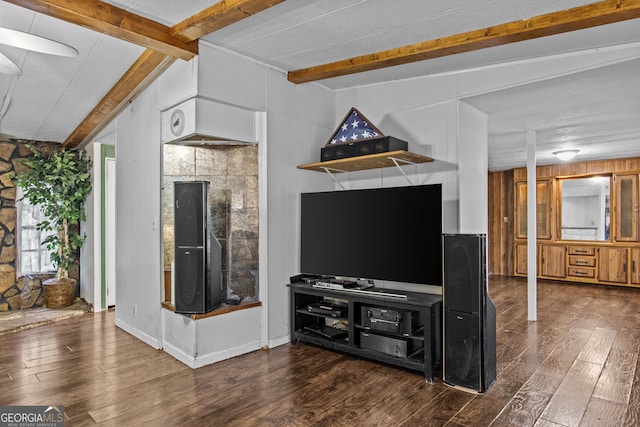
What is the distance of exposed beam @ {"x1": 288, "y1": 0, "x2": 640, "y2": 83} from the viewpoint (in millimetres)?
2326

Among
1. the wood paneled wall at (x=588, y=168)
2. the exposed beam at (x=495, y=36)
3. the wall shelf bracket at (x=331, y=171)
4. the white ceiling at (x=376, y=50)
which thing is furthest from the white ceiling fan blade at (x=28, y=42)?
the wood paneled wall at (x=588, y=168)

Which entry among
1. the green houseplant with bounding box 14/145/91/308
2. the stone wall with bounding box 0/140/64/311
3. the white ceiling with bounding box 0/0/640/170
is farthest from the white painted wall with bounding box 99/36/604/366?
the stone wall with bounding box 0/140/64/311

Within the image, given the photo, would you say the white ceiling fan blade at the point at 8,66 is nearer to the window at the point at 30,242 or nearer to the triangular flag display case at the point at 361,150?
the triangular flag display case at the point at 361,150

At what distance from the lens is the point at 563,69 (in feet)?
9.87

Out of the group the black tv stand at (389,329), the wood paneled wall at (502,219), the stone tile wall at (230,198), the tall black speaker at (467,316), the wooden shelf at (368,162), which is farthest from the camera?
the wood paneled wall at (502,219)

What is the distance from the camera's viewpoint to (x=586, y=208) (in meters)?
7.27

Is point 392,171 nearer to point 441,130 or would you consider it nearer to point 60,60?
point 441,130

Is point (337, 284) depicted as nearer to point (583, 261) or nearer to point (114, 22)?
point (114, 22)

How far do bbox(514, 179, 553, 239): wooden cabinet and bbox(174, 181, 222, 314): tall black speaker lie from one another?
6759 millimetres

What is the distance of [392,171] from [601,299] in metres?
4.32

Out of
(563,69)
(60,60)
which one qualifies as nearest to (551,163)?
(563,69)

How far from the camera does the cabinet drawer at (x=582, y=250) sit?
23.5ft

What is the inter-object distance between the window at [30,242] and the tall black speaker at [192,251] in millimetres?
3469

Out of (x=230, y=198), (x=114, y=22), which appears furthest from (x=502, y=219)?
(x=114, y=22)
